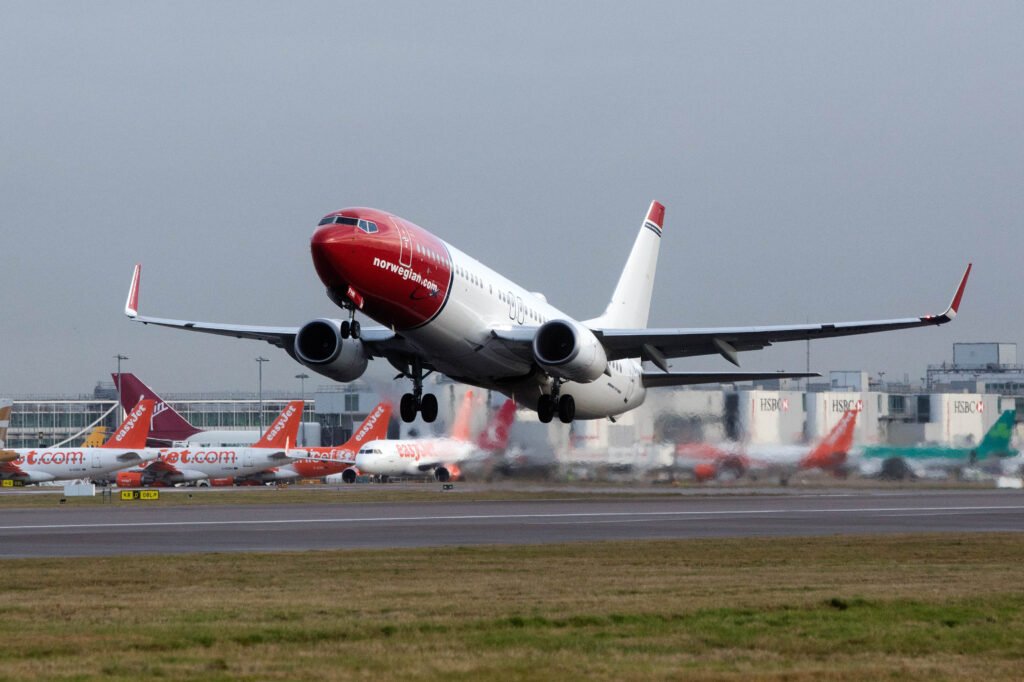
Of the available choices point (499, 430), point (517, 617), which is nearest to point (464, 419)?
point (499, 430)

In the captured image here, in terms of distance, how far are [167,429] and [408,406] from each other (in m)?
89.7

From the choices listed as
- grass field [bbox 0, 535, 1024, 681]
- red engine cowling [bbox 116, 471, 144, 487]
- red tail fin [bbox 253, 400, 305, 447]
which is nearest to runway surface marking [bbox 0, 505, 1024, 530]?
grass field [bbox 0, 535, 1024, 681]

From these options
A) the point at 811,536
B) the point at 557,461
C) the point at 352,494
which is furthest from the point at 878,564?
the point at 352,494

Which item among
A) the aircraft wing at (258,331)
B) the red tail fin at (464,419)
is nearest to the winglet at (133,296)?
the aircraft wing at (258,331)

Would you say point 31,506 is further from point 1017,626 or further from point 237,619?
point 1017,626

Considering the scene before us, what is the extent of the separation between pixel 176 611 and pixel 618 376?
34.9 metres

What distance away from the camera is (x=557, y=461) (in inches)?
2424

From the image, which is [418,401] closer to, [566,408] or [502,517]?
[502,517]

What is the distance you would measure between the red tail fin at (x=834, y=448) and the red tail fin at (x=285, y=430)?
42.3 meters

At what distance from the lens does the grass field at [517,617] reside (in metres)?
14.6

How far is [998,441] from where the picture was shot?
72438 mm

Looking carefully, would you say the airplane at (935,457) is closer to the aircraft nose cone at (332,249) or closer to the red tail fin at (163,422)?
the aircraft nose cone at (332,249)

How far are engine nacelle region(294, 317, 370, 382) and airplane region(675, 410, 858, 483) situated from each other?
71.9 ft

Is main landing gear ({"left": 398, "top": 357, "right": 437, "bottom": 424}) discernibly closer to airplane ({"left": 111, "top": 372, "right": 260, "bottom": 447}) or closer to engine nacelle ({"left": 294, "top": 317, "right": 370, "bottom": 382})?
engine nacelle ({"left": 294, "top": 317, "right": 370, "bottom": 382})
